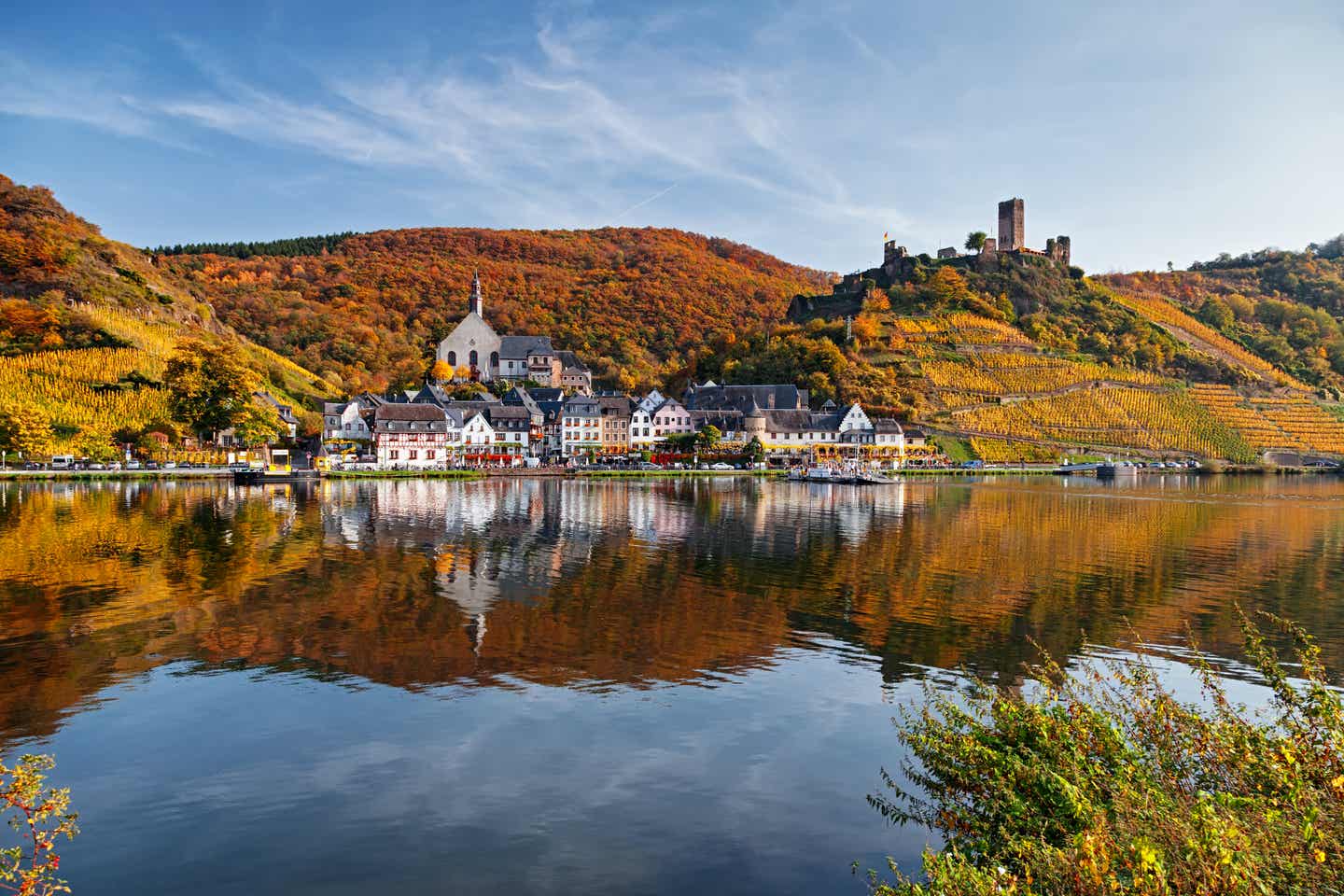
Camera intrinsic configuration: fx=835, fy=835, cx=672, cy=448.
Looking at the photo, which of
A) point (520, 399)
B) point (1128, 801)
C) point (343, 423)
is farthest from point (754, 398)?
point (1128, 801)

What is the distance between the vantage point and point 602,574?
2723 centimetres

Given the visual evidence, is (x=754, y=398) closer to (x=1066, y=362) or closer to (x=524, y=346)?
(x=524, y=346)

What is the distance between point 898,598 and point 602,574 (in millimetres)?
9361

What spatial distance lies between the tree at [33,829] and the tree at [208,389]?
77.5 meters

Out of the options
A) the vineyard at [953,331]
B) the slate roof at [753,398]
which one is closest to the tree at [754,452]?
the slate roof at [753,398]

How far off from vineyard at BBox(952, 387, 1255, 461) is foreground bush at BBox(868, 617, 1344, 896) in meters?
105

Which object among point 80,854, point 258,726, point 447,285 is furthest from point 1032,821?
point 447,285

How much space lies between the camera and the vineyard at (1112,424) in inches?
4358

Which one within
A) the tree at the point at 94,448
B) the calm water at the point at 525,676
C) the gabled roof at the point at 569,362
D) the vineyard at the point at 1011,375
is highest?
the gabled roof at the point at 569,362

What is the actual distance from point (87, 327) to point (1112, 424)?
421 ft

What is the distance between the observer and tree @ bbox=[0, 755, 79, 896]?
6.87 m

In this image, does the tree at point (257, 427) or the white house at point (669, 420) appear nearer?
the tree at point (257, 427)

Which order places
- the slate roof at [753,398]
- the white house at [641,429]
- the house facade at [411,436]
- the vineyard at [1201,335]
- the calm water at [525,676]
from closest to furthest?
1. the calm water at [525,676]
2. the house facade at [411,436]
3. the white house at [641,429]
4. the slate roof at [753,398]
5. the vineyard at [1201,335]

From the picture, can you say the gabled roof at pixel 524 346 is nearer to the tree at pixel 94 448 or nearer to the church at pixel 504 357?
the church at pixel 504 357
